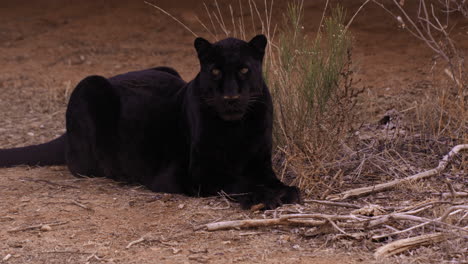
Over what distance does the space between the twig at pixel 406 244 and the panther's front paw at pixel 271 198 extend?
0.82m

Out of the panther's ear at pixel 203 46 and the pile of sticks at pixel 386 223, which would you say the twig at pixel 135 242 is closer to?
the pile of sticks at pixel 386 223

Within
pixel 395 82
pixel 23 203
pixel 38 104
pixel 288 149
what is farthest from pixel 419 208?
pixel 38 104

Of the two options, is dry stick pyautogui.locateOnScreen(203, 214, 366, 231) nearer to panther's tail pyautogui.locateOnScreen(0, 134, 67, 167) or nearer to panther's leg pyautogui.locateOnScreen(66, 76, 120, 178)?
panther's leg pyautogui.locateOnScreen(66, 76, 120, 178)

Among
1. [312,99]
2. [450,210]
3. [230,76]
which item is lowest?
[450,210]

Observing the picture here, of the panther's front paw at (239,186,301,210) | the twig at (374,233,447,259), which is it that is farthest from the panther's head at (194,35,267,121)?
the twig at (374,233,447,259)

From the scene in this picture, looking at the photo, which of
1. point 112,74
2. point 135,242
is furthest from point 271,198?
point 112,74

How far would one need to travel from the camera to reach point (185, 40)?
9320 mm

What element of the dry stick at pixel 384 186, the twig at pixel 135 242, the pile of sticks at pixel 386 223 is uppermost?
the pile of sticks at pixel 386 223

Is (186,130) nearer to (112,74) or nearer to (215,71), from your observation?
(215,71)

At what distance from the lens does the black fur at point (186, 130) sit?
3783 mm

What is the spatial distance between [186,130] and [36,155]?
138 centimetres

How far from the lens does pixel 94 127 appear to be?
4.68 meters

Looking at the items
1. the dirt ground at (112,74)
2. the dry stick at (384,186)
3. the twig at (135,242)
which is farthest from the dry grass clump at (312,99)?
the twig at (135,242)

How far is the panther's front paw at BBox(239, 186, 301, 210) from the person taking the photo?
3.67 m
